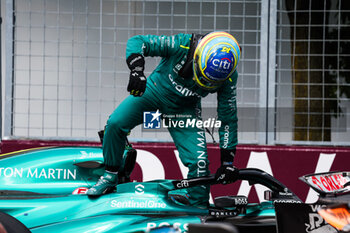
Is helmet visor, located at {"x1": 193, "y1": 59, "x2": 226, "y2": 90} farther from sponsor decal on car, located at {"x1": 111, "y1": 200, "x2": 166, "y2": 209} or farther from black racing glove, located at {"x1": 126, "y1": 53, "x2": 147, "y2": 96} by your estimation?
sponsor decal on car, located at {"x1": 111, "y1": 200, "x2": 166, "y2": 209}

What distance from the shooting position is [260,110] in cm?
526

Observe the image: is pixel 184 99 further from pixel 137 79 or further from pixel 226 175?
pixel 226 175

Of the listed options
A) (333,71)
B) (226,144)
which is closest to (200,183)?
(226,144)

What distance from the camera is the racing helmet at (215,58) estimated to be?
9.94ft

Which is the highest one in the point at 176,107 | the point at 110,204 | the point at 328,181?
the point at 176,107

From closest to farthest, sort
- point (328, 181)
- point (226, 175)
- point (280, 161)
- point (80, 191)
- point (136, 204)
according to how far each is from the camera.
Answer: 1. point (328, 181)
2. point (136, 204)
3. point (226, 175)
4. point (80, 191)
5. point (280, 161)

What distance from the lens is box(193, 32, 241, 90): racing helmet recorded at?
303 centimetres

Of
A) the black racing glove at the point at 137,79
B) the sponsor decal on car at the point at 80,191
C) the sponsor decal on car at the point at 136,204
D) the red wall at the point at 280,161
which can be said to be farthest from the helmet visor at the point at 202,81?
the red wall at the point at 280,161

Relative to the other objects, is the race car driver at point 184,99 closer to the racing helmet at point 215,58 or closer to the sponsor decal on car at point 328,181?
the racing helmet at point 215,58

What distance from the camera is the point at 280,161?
513 centimetres

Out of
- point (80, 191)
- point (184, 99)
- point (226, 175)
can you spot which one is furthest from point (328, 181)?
point (80, 191)

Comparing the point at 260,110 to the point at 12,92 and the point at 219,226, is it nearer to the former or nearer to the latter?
the point at 12,92

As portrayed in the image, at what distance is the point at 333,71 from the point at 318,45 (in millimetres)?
351

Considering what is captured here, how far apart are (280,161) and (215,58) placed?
Answer: 2.47 m
